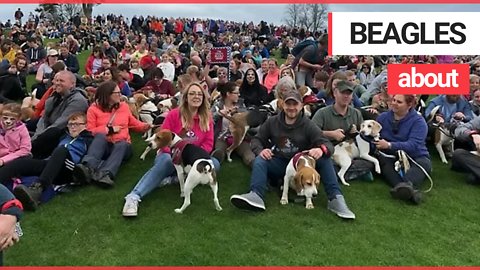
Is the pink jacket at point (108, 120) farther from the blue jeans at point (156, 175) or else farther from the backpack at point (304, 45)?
the backpack at point (304, 45)

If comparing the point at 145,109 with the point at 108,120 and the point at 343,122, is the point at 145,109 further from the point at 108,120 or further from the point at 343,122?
the point at 343,122

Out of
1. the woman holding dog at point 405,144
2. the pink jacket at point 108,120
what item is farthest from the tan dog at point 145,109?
the woman holding dog at point 405,144

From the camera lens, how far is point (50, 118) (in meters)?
6.59

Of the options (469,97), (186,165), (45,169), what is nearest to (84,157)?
(45,169)

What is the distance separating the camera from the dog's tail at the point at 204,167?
16.1 ft

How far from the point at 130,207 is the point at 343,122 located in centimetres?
298

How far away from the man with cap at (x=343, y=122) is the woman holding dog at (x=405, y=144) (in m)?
0.28

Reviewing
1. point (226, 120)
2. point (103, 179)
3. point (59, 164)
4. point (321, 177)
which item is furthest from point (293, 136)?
point (59, 164)

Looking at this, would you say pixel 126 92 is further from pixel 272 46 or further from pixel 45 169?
pixel 272 46

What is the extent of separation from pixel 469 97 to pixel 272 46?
21.5 metres

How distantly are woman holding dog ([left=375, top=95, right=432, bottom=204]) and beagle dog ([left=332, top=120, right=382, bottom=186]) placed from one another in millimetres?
146

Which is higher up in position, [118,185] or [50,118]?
[50,118]

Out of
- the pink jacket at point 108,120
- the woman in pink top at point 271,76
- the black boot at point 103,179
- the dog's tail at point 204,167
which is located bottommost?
the black boot at point 103,179

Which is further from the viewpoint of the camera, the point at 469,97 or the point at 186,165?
the point at 469,97
